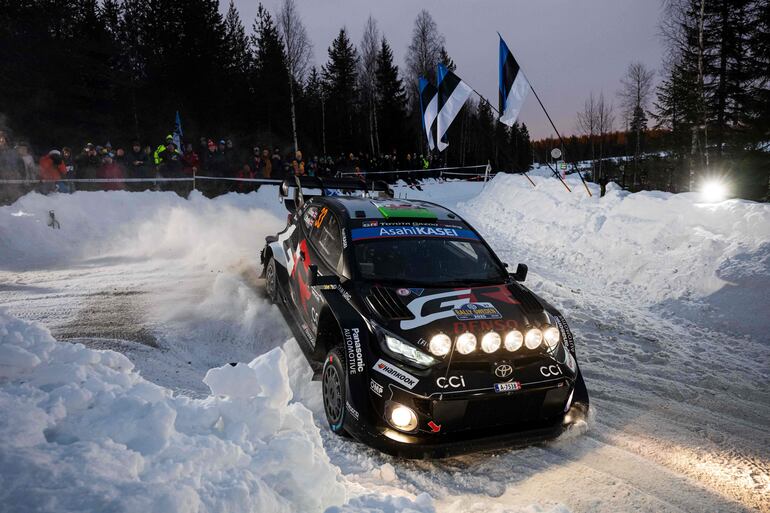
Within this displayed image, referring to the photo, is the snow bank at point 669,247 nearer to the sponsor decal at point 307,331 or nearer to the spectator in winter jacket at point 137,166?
the sponsor decal at point 307,331

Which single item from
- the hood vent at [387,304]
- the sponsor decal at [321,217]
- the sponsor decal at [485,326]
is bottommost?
the sponsor decal at [485,326]

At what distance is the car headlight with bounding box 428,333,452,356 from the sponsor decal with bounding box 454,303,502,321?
0.23 meters

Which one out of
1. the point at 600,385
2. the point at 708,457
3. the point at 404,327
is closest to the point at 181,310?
the point at 404,327

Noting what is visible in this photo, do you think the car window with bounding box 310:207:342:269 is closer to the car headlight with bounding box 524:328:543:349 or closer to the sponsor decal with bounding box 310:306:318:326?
the sponsor decal with bounding box 310:306:318:326

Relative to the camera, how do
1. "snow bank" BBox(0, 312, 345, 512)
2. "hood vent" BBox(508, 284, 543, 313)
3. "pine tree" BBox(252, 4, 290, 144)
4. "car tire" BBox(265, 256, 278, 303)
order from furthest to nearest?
"pine tree" BBox(252, 4, 290, 144) → "car tire" BBox(265, 256, 278, 303) → "hood vent" BBox(508, 284, 543, 313) → "snow bank" BBox(0, 312, 345, 512)

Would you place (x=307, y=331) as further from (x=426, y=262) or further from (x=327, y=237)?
(x=426, y=262)

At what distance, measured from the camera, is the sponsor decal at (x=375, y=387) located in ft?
10.6

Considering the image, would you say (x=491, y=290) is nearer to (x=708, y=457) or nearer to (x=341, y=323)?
(x=341, y=323)

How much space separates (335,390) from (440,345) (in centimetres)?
90

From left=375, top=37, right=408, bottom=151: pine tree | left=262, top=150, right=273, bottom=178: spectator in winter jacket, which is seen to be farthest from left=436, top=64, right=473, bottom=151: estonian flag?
left=375, top=37, right=408, bottom=151: pine tree

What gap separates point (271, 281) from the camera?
6.30m

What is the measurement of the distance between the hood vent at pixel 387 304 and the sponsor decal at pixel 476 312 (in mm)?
356

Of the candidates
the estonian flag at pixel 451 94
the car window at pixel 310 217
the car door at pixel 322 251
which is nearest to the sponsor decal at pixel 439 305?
the car door at pixel 322 251

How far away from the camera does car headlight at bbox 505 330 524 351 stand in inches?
131
